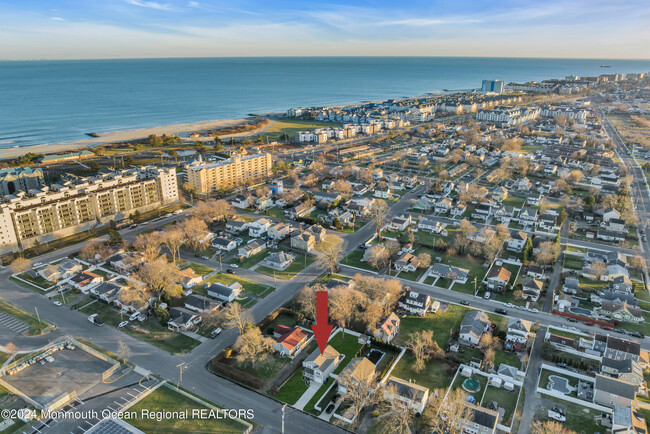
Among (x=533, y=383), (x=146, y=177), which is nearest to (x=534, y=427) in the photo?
(x=533, y=383)

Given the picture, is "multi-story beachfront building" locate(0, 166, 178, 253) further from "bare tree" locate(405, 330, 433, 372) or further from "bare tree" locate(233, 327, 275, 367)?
"bare tree" locate(405, 330, 433, 372)

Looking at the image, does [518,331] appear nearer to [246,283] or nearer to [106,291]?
[246,283]

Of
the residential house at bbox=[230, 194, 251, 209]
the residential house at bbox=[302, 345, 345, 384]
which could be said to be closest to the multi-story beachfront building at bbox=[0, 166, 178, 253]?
the residential house at bbox=[230, 194, 251, 209]

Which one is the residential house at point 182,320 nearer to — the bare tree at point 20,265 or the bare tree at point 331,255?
the bare tree at point 331,255

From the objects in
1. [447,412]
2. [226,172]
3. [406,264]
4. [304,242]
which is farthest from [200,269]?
[226,172]

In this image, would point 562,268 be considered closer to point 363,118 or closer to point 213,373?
point 213,373

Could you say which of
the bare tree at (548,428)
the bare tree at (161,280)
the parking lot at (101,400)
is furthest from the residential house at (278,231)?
the bare tree at (548,428)
